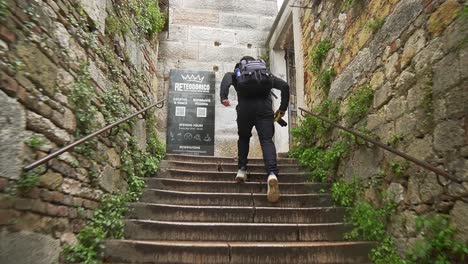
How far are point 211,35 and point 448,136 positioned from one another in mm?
5444

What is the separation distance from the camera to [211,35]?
6.79 m

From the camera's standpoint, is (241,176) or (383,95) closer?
(383,95)

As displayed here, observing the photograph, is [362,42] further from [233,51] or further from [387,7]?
[233,51]

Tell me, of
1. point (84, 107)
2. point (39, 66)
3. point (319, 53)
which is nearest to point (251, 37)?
point (319, 53)

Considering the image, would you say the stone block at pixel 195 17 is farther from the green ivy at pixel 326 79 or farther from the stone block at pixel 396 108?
the stone block at pixel 396 108

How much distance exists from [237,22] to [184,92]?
201cm

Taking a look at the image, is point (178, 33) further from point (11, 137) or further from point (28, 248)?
point (28, 248)

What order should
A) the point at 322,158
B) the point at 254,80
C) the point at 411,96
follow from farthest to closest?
the point at 322,158, the point at 254,80, the point at 411,96

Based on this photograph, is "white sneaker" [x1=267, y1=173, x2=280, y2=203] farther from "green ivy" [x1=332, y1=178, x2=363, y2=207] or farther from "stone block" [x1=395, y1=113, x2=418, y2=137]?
"stone block" [x1=395, y1=113, x2=418, y2=137]

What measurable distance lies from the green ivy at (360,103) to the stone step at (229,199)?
841 mm

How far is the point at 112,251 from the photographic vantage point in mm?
2371

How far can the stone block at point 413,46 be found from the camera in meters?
2.39

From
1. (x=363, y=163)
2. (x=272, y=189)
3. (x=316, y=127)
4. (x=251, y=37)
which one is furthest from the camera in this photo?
(x=251, y=37)

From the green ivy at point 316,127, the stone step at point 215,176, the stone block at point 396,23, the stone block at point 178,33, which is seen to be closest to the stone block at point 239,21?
the stone block at point 178,33
